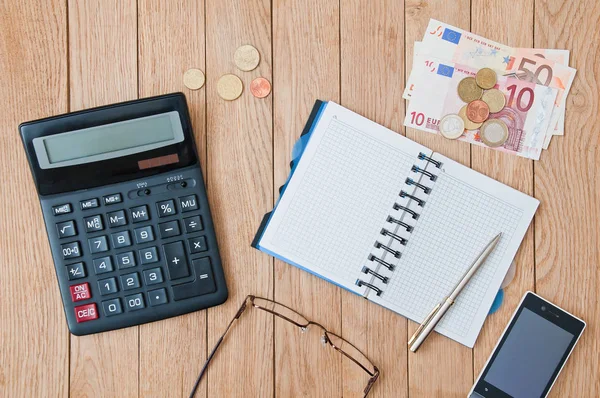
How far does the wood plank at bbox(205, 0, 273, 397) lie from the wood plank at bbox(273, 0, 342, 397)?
2 cm

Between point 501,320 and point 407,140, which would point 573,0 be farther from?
point 501,320

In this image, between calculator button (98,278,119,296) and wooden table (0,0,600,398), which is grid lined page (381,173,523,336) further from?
calculator button (98,278,119,296)

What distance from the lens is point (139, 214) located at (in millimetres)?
754

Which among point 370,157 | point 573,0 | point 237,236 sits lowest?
point 237,236

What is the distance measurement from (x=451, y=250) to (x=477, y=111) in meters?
0.21

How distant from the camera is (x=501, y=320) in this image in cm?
80

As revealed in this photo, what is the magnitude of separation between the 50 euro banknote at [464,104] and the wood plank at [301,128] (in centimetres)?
13

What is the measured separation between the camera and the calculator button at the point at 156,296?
75cm

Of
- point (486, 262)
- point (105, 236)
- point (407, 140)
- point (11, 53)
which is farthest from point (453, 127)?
point (11, 53)

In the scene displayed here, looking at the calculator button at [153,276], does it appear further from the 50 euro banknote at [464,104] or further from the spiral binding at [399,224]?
the 50 euro banknote at [464,104]

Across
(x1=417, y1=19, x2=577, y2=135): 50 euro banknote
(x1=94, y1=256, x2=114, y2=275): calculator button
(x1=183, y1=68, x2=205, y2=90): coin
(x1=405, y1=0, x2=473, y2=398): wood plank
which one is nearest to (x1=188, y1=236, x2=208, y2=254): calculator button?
(x1=94, y1=256, x2=114, y2=275): calculator button

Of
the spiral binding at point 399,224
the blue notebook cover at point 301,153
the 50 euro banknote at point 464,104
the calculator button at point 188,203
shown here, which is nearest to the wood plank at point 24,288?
the calculator button at point 188,203

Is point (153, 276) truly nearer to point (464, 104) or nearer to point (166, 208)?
point (166, 208)

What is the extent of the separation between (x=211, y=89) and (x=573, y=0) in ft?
1.84
